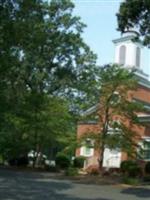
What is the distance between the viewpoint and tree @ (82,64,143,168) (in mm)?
31516

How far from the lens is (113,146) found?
31.4m

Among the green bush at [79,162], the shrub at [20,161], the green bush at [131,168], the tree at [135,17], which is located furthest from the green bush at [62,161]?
the tree at [135,17]

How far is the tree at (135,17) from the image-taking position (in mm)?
20188

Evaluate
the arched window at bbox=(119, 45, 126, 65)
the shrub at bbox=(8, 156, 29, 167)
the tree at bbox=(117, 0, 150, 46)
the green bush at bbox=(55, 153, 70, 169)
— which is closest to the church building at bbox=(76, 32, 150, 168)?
the arched window at bbox=(119, 45, 126, 65)

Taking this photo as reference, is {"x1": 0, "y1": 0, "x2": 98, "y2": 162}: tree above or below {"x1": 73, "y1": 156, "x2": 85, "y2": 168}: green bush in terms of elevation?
above

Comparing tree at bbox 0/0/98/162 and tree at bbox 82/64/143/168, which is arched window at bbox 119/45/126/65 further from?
tree at bbox 82/64/143/168

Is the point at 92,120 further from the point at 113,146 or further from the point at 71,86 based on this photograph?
the point at 71,86

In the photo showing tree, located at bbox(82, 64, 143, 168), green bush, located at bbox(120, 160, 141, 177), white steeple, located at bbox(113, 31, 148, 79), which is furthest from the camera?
white steeple, located at bbox(113, 31, 148, 79)

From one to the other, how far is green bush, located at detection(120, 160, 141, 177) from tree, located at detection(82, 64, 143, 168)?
294 centimetres

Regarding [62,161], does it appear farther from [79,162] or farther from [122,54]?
[122,54]

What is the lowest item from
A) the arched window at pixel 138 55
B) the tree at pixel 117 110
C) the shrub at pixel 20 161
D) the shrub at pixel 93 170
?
the shrub at pixel 93 170

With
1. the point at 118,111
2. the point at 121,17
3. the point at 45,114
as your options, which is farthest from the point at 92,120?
the point at 121,17

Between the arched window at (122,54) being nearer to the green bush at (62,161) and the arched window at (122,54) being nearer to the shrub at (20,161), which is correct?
the green bush at (62,161)

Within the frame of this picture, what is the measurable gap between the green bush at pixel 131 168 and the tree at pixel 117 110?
9.64 ft
